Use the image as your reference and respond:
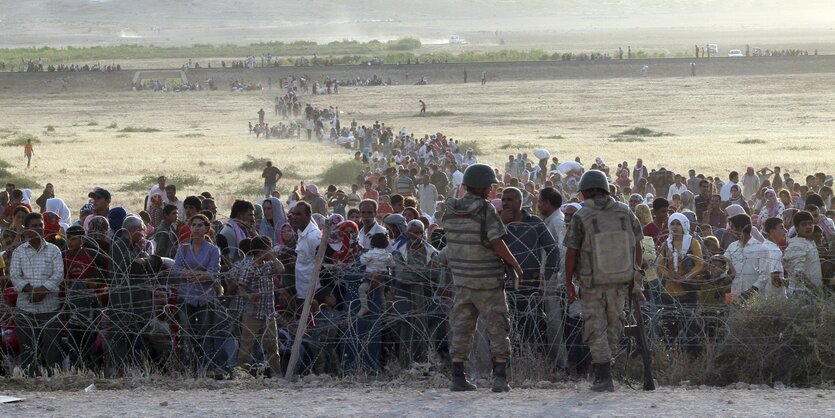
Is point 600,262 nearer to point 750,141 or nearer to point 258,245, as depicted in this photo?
point 258,245

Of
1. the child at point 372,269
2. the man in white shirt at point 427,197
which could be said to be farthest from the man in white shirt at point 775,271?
the man in white shirt at point 427,197

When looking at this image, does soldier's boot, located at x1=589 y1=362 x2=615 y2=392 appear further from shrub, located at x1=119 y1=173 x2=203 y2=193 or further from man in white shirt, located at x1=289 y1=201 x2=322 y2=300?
shrub, located at x1=119 y1=173 x2=203 y2=193

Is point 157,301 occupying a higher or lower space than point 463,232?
lower

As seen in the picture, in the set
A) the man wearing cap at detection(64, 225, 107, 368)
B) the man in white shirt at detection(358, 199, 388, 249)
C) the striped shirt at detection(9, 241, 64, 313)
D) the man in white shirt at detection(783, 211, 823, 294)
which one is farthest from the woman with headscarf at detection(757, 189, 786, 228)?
the striped shirt at detection(9, 241, 64, 313)

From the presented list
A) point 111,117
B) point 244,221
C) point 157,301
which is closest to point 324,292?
point 157,301

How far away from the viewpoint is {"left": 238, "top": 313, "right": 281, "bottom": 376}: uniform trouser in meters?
8.80

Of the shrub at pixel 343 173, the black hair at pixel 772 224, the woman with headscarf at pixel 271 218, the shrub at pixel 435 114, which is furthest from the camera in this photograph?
the shrub at pixel 435 114

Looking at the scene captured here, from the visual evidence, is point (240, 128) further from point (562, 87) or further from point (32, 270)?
point (32, 270)

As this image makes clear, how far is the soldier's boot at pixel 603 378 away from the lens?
787 centimetres

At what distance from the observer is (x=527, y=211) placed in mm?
8711

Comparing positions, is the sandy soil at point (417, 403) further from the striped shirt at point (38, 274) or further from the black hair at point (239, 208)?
the black hair at point (239, 208)

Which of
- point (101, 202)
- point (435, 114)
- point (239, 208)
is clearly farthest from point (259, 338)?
point (435, 114)

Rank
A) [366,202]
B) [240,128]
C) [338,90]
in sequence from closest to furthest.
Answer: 1. [366,202]
2. [240,128]
3. [338,90]

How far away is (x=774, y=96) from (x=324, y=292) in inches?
2353
